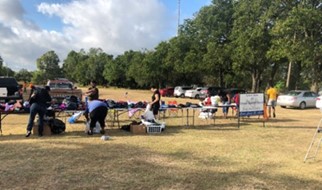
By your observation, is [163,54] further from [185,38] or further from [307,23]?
[307,23]

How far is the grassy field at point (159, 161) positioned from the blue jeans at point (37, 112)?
0.33 metres

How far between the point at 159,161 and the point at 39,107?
196 inches

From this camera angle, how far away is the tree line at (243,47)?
35.1 meters

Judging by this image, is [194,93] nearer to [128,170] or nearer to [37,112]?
[37,112]

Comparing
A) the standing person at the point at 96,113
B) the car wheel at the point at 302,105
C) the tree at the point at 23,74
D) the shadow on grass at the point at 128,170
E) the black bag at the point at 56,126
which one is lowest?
the shadow on grass at the point at 128,170

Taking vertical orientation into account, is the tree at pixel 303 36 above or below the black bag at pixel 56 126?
above

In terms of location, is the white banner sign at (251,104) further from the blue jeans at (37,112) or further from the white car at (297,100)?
the white car at (297,100)

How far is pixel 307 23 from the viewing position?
34531 mm

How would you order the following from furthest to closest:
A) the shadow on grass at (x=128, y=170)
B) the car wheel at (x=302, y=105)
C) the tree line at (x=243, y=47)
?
1. the tree line at (x=243, y=47)
2. the car wheel at (x=302, y=105)
3. the shadow on grass at (x=128, y=170)

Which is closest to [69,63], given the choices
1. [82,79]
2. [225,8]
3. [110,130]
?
[82,79]

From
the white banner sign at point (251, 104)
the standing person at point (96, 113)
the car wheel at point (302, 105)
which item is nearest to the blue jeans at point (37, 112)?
the standing person at point (96, 113)

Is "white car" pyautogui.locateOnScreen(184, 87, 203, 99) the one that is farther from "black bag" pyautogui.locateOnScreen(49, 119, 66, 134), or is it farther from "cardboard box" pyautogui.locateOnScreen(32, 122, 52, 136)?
"cardboard box" pyautogui.locateOnScreen(32, 122, 52, 136)

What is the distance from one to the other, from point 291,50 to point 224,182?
3002cm

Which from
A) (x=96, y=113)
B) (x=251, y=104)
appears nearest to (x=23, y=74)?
(x=251, y=104)
